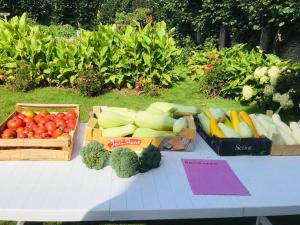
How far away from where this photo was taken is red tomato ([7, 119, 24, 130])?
2.91m

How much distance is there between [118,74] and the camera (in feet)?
29.7

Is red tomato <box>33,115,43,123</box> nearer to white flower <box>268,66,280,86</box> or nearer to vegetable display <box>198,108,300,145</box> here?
vegetable display <box>198,108,300,145</box>

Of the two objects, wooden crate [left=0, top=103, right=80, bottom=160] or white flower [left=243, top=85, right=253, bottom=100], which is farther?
white flower [left=243, top=85, right=253, bottom=100]

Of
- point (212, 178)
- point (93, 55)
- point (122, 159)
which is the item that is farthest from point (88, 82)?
point (212, 178)

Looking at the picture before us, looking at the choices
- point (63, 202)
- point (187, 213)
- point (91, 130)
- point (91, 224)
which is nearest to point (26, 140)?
point (91, 130)

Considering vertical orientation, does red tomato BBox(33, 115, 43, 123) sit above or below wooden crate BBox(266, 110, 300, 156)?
above

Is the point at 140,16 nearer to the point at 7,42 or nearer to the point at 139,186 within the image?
the point at 7,42

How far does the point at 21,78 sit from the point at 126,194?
7280 millimetres

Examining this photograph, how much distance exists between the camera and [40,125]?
9.78 ft

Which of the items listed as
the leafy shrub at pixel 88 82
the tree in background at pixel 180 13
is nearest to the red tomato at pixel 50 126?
the leafy shrub at pixel 88 82

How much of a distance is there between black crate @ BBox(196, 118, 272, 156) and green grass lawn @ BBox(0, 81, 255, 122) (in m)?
5.09

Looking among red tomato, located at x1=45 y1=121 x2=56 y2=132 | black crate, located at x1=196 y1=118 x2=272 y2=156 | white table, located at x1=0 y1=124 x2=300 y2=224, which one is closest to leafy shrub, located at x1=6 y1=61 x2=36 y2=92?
red tomato, located at x1=45 y1=121 x2=56 y2=132

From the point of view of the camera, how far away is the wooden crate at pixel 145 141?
2.75 meters

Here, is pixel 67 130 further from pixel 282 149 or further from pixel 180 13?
pixel 180 13
